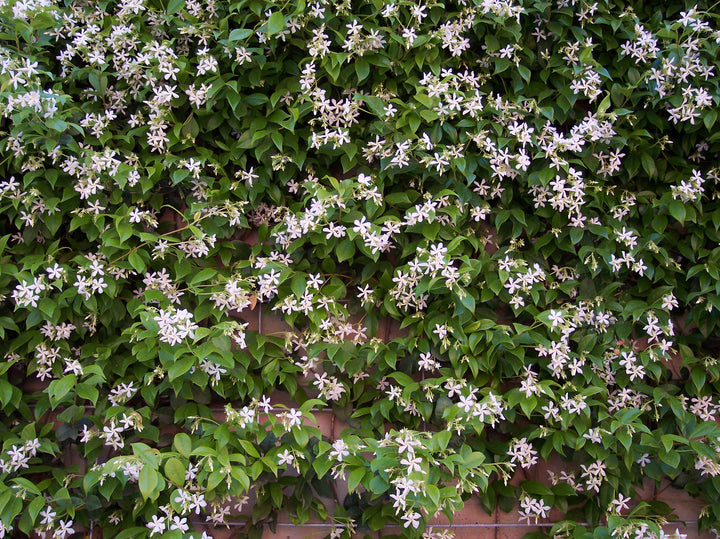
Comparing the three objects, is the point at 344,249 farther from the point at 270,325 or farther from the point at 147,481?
the point at 147,481

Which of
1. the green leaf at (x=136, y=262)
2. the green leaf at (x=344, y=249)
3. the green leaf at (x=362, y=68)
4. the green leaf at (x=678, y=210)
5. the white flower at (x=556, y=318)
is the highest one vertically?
the green leaf at (x=362, y=68)

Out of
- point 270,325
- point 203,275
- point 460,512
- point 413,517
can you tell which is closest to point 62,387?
point 203,275

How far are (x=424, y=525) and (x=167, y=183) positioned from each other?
1.50 metres

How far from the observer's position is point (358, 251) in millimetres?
2301

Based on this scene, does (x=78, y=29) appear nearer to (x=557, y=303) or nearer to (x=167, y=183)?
(x=167, y=183)

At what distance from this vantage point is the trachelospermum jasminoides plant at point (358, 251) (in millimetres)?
2098

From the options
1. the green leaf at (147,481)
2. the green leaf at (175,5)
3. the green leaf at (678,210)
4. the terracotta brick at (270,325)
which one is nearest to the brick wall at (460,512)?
the terracotta brick at (270,325)

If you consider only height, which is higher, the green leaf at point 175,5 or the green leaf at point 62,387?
the green leaf at point 175,5

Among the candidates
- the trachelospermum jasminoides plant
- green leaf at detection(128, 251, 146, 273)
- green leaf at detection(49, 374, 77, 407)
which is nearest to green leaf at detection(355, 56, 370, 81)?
the trachelospermum jasminoides plant

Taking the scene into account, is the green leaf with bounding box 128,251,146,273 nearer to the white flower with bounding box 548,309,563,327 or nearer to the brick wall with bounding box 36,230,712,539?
the brick wall with bounding box 36,230,712,539

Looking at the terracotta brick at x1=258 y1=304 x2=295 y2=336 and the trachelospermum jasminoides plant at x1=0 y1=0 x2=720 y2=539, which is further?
the terracotta brick at x1=258 y1=304 x2=295 y2=336

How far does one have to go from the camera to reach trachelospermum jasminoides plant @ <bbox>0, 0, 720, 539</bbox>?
6.88 feet

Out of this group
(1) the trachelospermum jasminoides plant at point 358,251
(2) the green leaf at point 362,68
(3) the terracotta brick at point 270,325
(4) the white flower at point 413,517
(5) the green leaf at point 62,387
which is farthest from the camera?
(3) the terracotta brick at point 270,325

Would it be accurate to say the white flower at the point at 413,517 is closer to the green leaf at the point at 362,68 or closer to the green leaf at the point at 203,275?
the green leaf at the point at 203,275
